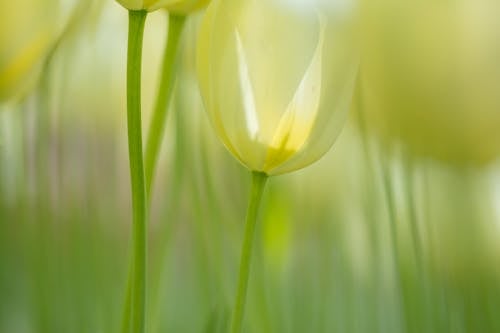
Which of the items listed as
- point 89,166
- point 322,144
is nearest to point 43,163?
point 89,166

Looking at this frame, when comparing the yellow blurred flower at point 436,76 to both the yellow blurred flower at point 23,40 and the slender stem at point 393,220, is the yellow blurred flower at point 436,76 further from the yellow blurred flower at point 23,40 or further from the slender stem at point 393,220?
the yellow blurred flower at point 23,40

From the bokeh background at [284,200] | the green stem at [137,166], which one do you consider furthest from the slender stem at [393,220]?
the green stem at [137,166]

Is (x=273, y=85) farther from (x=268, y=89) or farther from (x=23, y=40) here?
(x=23, y=40)

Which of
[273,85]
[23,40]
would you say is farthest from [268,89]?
[23,40]

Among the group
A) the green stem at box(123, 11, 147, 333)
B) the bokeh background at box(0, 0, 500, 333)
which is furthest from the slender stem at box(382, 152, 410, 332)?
the green stem at box(123, 11, 147, 333)

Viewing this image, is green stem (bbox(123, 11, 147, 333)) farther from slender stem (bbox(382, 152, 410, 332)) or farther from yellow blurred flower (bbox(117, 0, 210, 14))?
slender stem (bbox(382, 152, 410, 332))
